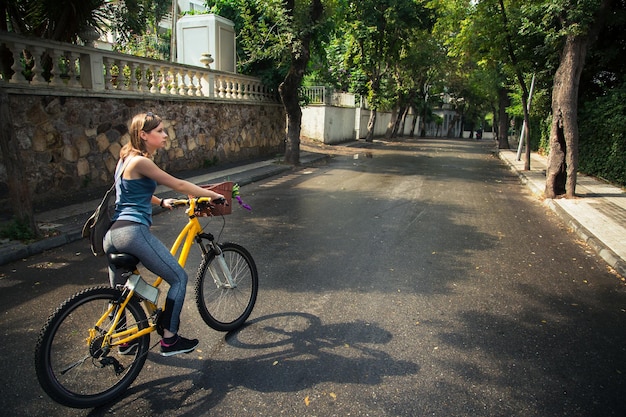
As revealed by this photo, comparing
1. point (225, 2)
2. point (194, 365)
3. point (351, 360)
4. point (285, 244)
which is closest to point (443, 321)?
point (351, 360)

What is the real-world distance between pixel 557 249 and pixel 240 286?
5.50 m

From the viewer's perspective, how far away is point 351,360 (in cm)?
345

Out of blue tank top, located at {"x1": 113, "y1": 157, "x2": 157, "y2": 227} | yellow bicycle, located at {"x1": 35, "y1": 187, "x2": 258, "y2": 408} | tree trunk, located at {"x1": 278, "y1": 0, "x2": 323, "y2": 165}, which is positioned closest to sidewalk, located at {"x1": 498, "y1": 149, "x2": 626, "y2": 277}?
yellow bicycle, located at {"x1": 35, "y1": 187, "x2": 258, "y2": 408}

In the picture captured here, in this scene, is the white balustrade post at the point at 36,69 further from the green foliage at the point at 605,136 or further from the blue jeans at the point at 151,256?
the green foliage at the point at 605,136

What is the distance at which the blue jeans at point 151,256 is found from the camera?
292 centimetres

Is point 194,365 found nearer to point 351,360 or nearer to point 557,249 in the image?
point 351,360

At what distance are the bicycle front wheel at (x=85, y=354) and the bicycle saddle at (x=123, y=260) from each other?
0.17 metres

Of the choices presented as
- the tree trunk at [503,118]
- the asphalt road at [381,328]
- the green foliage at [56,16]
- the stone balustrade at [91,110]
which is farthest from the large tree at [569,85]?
the tree trunk at [503,118]

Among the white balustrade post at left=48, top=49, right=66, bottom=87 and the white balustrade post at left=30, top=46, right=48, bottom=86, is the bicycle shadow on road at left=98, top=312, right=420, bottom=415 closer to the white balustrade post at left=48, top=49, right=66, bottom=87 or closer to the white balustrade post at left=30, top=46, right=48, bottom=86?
the white balustrade post at left=30, top=46, right=48, bottom=86

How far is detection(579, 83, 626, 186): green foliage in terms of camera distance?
42.6ft

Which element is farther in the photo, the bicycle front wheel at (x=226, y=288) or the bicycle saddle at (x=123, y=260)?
the bicycle front wheel at (x=226, y=288)

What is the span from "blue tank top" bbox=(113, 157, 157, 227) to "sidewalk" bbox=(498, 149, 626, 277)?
6.18 m

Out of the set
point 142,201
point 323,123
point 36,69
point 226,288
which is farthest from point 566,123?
point 323,123

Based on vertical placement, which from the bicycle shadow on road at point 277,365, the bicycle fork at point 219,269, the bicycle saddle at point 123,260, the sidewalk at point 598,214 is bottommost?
the bicycle shadow on road at point 277,365
